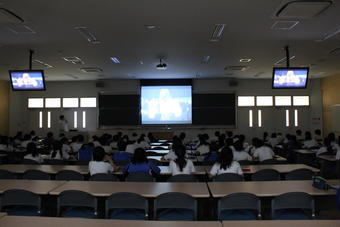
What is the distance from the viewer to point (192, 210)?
10.7 ft

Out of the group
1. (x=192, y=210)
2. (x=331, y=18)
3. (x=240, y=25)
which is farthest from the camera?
(x=240, y=25)

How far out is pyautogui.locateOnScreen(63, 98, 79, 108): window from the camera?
1501 cm

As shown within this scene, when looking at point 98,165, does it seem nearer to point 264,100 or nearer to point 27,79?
point 27,79

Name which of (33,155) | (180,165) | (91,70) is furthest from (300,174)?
(91,70)

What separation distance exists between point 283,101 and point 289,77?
295 inches

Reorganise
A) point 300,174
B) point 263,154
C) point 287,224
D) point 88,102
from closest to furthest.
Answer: point 287,224, point 300,174, point 263,154, point 88,102

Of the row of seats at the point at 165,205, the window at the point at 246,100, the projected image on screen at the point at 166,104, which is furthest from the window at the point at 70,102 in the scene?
the row of seats at the point at 165,205

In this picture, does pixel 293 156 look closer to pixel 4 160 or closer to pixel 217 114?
pixel 217 114

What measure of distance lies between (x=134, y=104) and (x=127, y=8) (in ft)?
31.4

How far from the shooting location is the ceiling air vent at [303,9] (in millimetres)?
4590

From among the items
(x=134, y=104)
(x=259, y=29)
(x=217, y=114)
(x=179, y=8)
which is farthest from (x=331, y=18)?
(x=134, y=104)

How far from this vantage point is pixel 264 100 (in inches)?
582

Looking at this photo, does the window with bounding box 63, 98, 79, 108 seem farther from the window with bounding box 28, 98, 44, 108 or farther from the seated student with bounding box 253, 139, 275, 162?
the seated student with bounding box 253, 139, 275, 162

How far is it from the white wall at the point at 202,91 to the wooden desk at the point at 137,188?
10512mm
